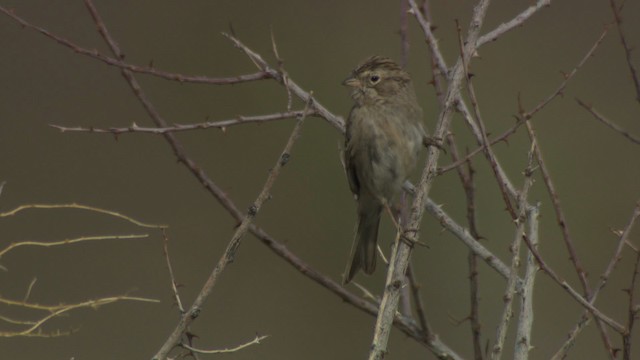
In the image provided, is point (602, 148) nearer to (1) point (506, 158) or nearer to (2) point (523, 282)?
(1) point (506, 158)

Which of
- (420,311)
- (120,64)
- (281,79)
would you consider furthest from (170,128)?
(420,311)

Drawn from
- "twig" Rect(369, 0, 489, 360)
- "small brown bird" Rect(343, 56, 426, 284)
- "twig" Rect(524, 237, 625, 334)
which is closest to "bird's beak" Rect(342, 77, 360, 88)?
"small brown bird" Rect(343, 56, 426, 284)

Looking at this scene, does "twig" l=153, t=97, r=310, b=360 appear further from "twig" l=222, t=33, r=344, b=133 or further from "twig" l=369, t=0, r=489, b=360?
"twig" l=222, t=33, r=344, b=133

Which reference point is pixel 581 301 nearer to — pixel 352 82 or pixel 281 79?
pixel 281 79

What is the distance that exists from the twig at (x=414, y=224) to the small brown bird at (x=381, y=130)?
4.37 ft

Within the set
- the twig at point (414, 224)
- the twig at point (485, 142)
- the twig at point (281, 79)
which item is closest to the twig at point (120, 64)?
the twig at point (281, 79)

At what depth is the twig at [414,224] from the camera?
127 inches

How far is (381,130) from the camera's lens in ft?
17.4

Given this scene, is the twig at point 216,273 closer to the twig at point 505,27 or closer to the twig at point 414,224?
the twig at point 414,224

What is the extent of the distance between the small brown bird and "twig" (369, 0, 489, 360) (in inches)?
52.5

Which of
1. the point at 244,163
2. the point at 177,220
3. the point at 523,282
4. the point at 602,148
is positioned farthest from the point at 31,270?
the point at 523,282

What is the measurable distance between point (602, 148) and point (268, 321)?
3.34 metres

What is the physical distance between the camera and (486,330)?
896 centimetres

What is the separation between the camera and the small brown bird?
5.25m
